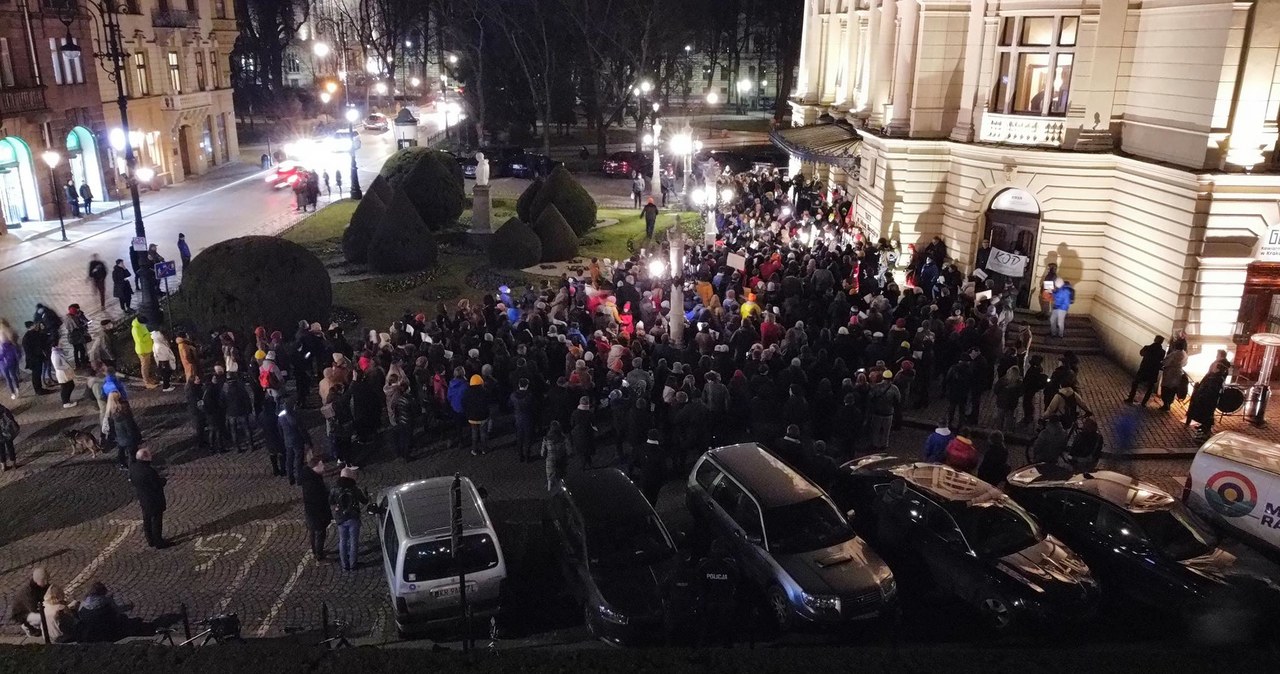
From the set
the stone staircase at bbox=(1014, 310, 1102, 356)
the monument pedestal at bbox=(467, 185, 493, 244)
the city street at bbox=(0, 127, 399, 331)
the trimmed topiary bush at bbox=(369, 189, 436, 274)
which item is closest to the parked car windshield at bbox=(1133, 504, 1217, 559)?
the stone staircase at bbox=(1014, 310, 1102, 356)

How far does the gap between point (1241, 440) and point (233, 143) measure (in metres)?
→ 56.8

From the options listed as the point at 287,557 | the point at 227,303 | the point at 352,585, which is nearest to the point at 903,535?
the point at 352,585

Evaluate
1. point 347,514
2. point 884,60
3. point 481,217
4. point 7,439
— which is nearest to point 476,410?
point 347,514

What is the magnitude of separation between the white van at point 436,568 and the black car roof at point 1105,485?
7567 mm

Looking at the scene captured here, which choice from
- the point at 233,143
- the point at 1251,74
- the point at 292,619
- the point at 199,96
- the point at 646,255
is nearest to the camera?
the point at 292,619

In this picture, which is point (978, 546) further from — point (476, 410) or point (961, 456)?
point (476, 410)

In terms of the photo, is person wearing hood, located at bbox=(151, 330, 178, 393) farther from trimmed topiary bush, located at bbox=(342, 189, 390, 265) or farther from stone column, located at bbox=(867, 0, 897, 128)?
stone column, located at bbox=(867, 0, 897, 128)

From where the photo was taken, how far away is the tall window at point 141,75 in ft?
142

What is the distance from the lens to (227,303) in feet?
63.7

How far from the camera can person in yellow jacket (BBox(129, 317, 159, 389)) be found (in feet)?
59.3

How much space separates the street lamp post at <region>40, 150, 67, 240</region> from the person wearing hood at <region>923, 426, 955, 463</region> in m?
32.8

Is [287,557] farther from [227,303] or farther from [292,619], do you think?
[227,303]

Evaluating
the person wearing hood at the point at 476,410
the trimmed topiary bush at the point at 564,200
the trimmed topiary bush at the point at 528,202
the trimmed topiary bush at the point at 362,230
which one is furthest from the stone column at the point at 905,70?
the trimmed topiary bush at the point at 362,230

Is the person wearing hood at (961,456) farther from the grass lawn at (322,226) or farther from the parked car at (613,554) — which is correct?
the grass lawn at (322,226)
